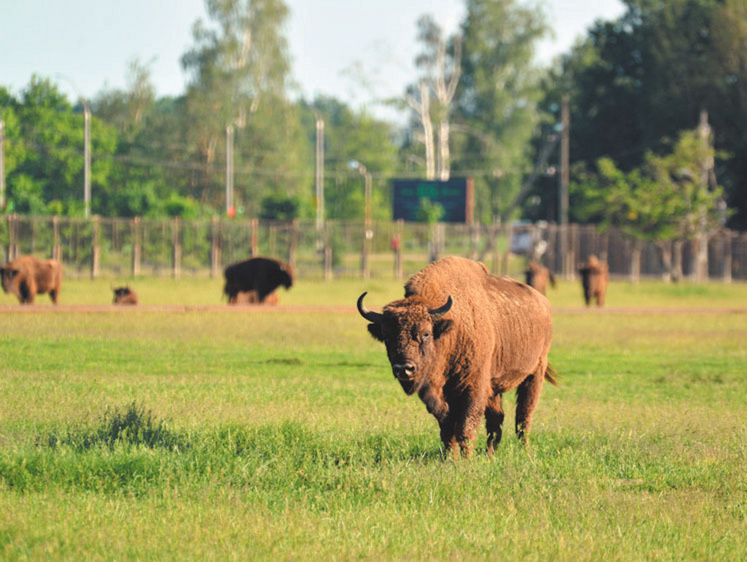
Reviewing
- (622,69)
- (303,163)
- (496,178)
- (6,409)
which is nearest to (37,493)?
(6,409)

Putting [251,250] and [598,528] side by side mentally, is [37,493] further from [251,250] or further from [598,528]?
[251,250]

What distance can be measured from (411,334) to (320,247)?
43303mm

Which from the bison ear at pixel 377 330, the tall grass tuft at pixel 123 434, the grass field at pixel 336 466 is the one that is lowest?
the grass field at pixel 336 466

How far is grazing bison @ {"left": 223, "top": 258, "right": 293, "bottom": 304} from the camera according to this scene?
98.0 ft

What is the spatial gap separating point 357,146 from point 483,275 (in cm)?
8572

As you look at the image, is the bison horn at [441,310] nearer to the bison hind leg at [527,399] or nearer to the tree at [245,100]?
the bison hind leg at [527,399]

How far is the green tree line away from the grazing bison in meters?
21.1

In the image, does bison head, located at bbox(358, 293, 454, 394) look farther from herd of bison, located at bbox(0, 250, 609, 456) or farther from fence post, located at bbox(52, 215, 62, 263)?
fence post, located at bbox(52, 215, 62, 263)

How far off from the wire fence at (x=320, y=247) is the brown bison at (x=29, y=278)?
1481 cm

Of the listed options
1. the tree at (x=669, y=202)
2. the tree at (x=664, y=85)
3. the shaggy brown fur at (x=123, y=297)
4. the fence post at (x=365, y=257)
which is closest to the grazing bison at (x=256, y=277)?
the shaggy brown fur at (x=123, y=297)

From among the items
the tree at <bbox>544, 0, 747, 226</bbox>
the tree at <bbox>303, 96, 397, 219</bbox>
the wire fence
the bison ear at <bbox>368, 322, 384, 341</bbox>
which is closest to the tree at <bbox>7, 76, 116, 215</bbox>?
the tree at <bbox>303, 96, 397, 219</bbox>

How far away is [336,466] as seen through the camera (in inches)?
344

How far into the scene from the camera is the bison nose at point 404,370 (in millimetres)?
8070

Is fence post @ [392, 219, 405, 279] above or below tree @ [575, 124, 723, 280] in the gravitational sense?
below
